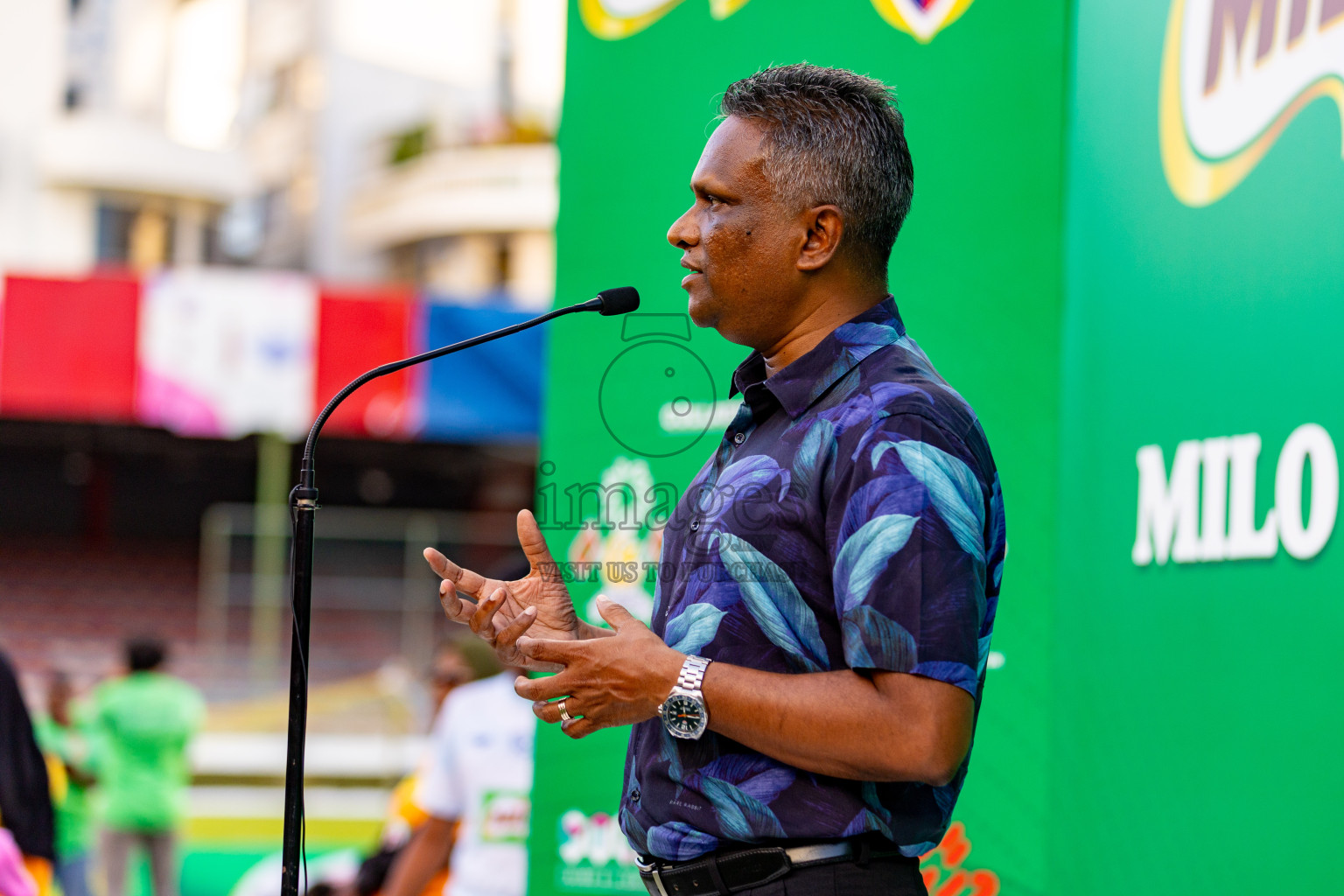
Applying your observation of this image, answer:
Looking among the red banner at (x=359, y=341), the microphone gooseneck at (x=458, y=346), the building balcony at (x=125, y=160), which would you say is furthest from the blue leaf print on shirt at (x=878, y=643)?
the building balcony at (x=125, y=160)

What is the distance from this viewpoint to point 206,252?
20.2 m

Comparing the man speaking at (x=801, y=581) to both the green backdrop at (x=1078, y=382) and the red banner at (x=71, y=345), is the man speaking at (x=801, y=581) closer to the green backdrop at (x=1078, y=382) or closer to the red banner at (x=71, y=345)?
the green backdrop at (x=1078, y=382)

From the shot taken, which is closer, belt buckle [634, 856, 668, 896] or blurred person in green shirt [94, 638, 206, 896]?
belt buckle [634, 856, 668, 896]

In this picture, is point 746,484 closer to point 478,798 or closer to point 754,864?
point 754,864

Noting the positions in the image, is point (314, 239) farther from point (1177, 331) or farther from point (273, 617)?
point (1177, 331)

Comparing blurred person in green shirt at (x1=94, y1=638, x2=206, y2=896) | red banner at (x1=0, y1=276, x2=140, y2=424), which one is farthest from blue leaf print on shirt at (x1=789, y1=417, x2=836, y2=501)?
red banner at (x1=0, y1=276, x2=140, y2=424)

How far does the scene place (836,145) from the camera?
156 centimetres

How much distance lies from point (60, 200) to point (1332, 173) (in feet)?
62.5

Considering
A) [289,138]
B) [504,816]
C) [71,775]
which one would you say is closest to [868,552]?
[504,816]

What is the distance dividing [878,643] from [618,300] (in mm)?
597

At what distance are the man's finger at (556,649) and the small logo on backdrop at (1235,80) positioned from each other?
4.17 ft

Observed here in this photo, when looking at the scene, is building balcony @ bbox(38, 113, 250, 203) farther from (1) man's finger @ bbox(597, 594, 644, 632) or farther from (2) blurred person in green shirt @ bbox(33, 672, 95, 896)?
(1) man's finger @ bbox(597, 594, 644, 632)

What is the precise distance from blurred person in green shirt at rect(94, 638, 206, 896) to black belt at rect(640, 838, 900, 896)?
5896 mm

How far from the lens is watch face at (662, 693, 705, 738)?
4.62 ft
